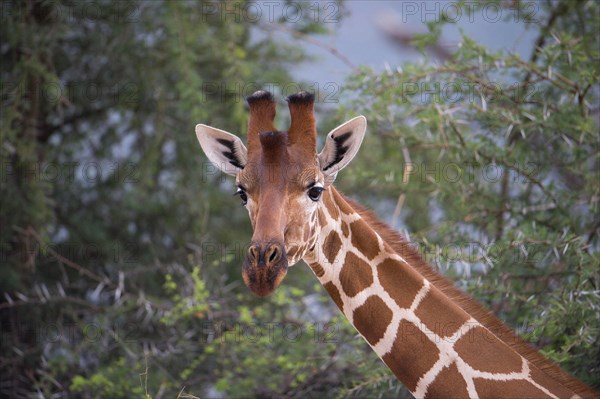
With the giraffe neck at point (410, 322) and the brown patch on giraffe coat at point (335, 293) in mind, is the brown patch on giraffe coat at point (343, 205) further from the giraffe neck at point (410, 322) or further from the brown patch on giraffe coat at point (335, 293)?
the brown patch on giraffe coat at point (335, 293)

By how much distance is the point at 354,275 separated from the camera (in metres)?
5.64

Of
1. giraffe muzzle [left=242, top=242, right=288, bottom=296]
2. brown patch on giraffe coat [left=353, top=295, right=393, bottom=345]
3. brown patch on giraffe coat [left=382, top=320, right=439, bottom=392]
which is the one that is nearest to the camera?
giraffe muzzle [left=242, top=242, right=288, bottom=296]

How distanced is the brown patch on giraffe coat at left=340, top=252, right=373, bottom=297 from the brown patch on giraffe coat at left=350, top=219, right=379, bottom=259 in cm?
7

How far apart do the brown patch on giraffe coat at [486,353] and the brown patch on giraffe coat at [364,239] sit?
0.81m

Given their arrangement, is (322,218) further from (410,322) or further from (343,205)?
(410,322)

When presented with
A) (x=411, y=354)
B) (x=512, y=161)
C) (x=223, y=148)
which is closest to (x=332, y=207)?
(x=223, y=148)

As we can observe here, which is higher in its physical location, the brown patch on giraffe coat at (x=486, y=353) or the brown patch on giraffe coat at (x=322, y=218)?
the brown patch on giraffe coat at (x=322, y=218)

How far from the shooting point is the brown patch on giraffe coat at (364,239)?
568 centimetres

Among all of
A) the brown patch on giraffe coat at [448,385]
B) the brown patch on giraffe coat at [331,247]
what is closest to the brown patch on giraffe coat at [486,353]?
the brown patch on giraffe coat at [448,385]

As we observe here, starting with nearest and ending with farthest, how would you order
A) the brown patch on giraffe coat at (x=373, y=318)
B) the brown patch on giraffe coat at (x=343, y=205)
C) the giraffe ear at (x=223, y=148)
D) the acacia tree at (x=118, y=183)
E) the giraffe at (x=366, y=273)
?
1. the giraffe at (x=366, y=273)
2. the brown patch on giraffe coat at (x=373, y=318)
3. the brown patch on giraffe coat at (x=343, y=205)
4. the giraffe ear at (x=223, y=148)
5. the acacia tree at (x=118, y=183)

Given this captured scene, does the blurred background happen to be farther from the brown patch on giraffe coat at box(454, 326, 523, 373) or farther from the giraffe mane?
the brown patch on giraffe coat at box(454, 326, 523, 373)

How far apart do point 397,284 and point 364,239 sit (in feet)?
1.26

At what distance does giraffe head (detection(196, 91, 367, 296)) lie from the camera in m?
5.13

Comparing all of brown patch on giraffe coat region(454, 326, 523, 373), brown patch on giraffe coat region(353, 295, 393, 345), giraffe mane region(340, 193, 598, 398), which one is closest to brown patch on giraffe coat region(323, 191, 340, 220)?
giraffe mane region(340, 193, 598, 398)
